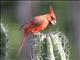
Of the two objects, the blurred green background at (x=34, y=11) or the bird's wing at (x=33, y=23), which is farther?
the blurred green background at (x=34, y=11)

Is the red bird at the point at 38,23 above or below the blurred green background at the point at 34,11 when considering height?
below

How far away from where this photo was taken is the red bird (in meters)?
2.72

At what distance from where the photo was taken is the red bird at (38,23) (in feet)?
8.93

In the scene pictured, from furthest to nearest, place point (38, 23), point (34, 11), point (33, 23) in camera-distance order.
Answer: point (34, 11), point (38, 23), point (33, 23)

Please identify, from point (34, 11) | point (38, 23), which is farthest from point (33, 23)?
point (34, 11)

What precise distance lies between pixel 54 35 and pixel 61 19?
274 centimetres

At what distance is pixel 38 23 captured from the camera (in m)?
2.90

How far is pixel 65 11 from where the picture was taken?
17.0 ft

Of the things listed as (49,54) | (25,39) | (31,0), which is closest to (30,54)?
(49,54)

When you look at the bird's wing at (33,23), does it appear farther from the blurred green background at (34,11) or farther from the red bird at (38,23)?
the blurred green background at (34,11)

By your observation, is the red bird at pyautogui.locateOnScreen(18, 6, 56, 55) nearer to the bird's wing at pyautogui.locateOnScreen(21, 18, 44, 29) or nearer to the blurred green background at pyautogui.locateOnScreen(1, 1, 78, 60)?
the bird's wing at pyautogui.locateOnScreen(21, 18, 44, 29)

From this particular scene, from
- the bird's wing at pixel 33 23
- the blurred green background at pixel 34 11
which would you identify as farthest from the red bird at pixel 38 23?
the blurred green background at pixel 34 11

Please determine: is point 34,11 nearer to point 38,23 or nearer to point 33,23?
point 38,23

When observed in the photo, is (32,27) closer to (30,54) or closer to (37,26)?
(37,26)
